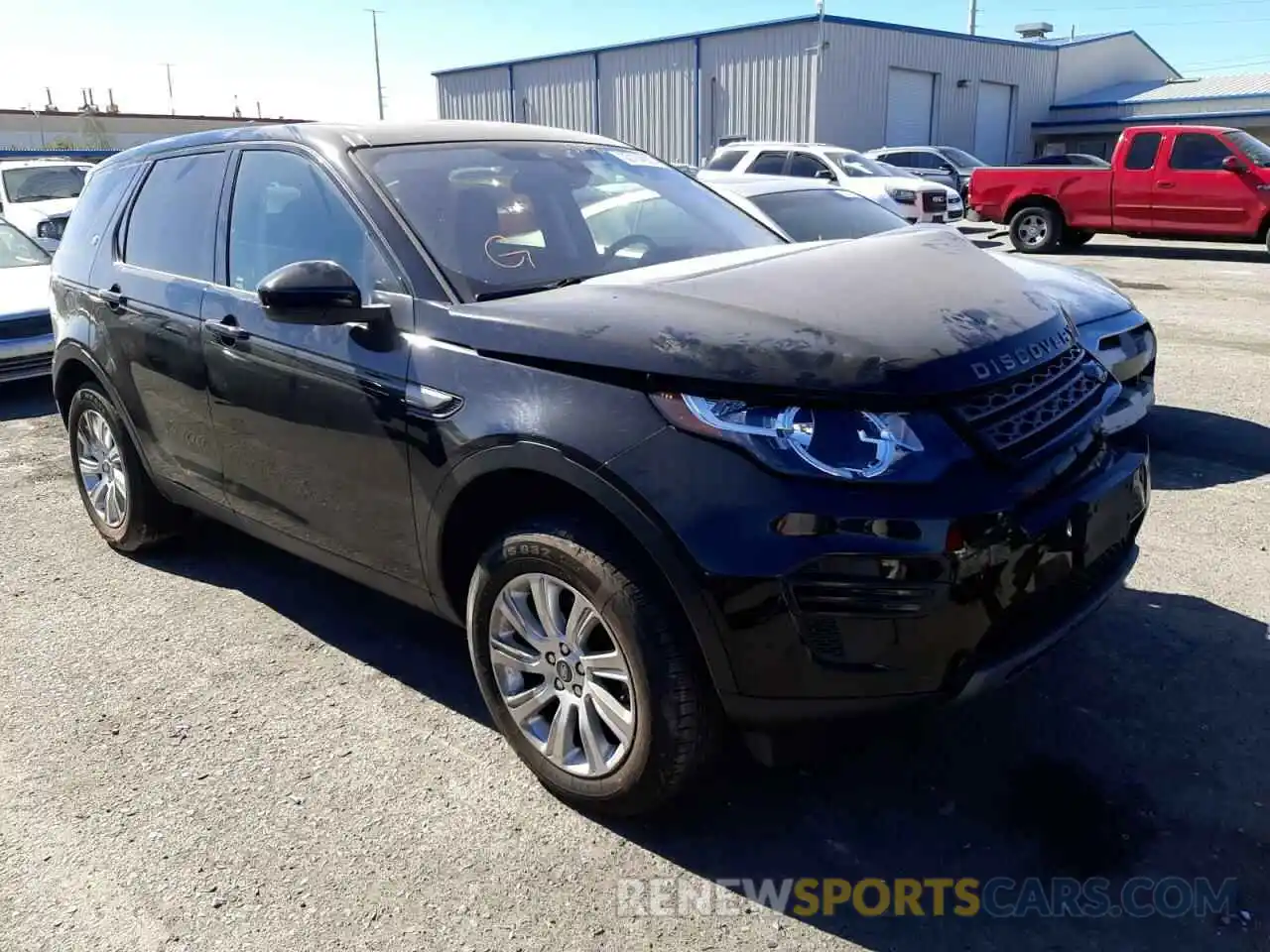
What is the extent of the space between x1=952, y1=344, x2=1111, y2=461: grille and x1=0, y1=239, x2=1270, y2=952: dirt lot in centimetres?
79

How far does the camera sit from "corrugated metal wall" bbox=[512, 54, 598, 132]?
113 feet

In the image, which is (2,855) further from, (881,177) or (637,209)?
(881,177)

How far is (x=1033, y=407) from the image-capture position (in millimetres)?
2641

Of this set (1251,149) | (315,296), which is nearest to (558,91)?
(1251,149)

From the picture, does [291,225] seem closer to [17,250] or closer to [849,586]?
[849,586]

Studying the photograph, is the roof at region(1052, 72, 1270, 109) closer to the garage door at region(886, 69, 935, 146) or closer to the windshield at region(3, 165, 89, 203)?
the garage door at region(886, 69, 935, 146)

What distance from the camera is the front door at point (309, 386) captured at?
3.10 m

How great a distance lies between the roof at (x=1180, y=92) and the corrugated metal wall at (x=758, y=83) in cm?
1385

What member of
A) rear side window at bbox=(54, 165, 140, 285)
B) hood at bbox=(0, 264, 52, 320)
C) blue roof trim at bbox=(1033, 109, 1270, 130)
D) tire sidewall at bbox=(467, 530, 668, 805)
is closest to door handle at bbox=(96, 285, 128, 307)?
rear side window at bbox=(54, 165, 140, 285)

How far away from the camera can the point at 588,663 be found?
2.71 metres

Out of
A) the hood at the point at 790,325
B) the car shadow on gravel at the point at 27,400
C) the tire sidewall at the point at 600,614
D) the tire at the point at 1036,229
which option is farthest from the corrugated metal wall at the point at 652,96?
the tire sidewall at the point at 600,614

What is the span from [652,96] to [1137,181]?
66.5 ft

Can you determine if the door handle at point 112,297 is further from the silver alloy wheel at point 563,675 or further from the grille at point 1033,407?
the grille at point 1033,407

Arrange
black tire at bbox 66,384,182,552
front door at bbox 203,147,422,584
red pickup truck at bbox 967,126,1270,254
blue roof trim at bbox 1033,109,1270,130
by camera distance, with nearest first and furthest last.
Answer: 1. front door at bbox 203,147,422,584
2. black tire at bbox 66,384,182,552
3. red pickup truck at bbox 967,126,1270,254
4. blue roof trim at bbox 1033,109,1270,130
